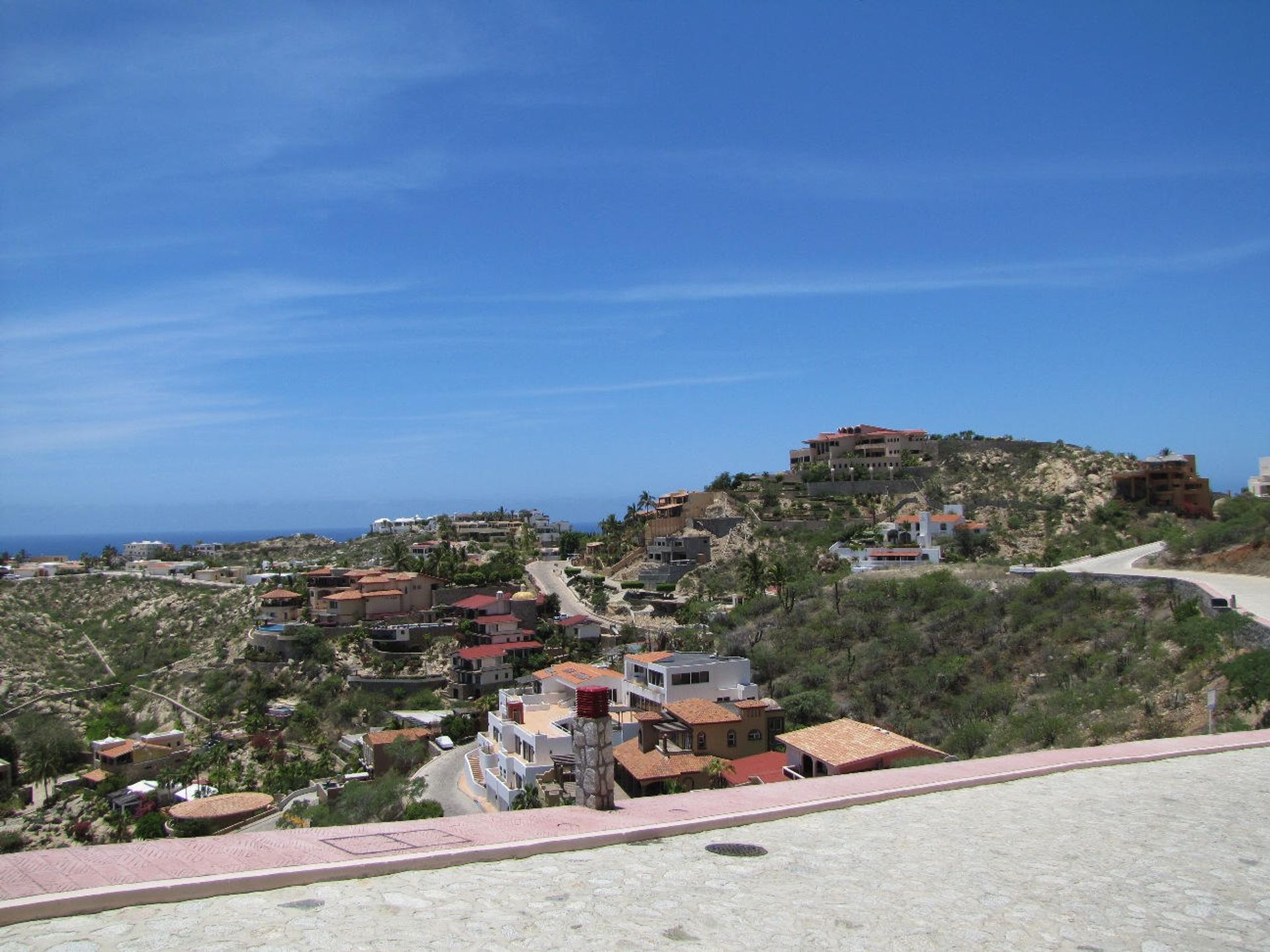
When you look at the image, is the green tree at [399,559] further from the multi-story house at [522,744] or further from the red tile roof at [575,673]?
the multi-story house at [522,744]

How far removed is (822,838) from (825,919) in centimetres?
161

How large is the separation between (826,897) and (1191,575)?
28323mm

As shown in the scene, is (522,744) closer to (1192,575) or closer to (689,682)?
(689,682)

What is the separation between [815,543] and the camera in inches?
2313

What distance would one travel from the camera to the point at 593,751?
301 inches

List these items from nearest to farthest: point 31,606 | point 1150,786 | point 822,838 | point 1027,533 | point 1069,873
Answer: point 1069,873
point 822,838
point 1150,786
point 1027,533
point 31,606

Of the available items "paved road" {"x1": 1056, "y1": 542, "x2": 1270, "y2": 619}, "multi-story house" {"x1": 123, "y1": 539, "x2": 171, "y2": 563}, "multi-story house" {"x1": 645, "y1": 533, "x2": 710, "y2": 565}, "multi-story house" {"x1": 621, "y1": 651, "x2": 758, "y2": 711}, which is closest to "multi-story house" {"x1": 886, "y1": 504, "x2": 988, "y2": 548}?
"paved road" {"x1": 1056, "y1": 542, "x2": 1270, "y2": 619}

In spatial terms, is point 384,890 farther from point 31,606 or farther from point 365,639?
point 31,606

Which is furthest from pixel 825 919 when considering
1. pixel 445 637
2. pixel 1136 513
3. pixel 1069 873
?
pixel 1136 513

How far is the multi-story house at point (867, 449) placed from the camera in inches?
2862

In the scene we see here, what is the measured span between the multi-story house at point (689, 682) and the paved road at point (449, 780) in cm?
646

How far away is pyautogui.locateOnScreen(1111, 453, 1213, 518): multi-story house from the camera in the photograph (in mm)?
57188

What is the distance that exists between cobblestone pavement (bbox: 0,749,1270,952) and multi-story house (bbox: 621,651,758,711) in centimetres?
2266

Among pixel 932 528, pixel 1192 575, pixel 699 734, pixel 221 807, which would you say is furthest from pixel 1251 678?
pixel 932 528
